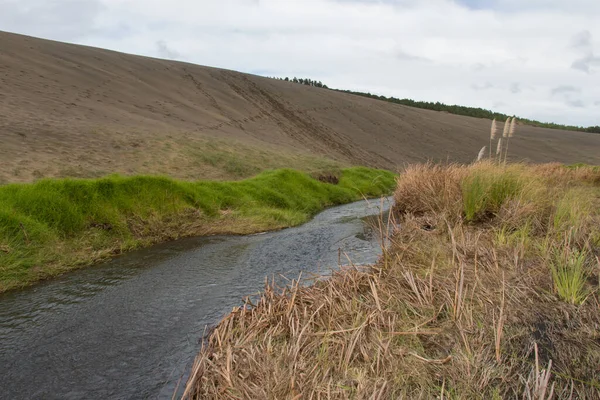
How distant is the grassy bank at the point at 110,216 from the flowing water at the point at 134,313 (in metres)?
0.58

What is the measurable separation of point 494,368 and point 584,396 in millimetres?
584

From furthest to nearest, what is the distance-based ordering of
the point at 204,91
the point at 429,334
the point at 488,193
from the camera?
the point at 204,91
the point at 488,193
the point at 429,334

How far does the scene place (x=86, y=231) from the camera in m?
9.98

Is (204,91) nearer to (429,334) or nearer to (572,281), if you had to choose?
(429,334)

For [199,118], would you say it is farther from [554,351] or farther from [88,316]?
[554,351]

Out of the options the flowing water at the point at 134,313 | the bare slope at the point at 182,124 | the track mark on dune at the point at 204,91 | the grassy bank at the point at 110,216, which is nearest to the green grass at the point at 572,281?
the flowing water at the point at 134,313

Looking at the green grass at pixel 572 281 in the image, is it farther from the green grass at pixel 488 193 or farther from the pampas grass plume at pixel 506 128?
the pampas grass plume at pixel 506 128

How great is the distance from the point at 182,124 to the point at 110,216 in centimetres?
1716

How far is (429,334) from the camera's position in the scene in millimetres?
4016

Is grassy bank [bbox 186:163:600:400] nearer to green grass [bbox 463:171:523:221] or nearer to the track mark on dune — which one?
green grass [bbox 463:171:523:221]

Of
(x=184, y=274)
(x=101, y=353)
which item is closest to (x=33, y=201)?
(x=184, y=274)

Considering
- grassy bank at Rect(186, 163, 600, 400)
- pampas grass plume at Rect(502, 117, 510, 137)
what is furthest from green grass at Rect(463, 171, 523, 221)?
grassy bank at Rect(186, 163, 600, 400)

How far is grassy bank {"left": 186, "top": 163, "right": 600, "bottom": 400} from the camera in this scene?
3.31m

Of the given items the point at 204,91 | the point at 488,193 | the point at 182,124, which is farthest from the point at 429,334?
the point at 204,91
